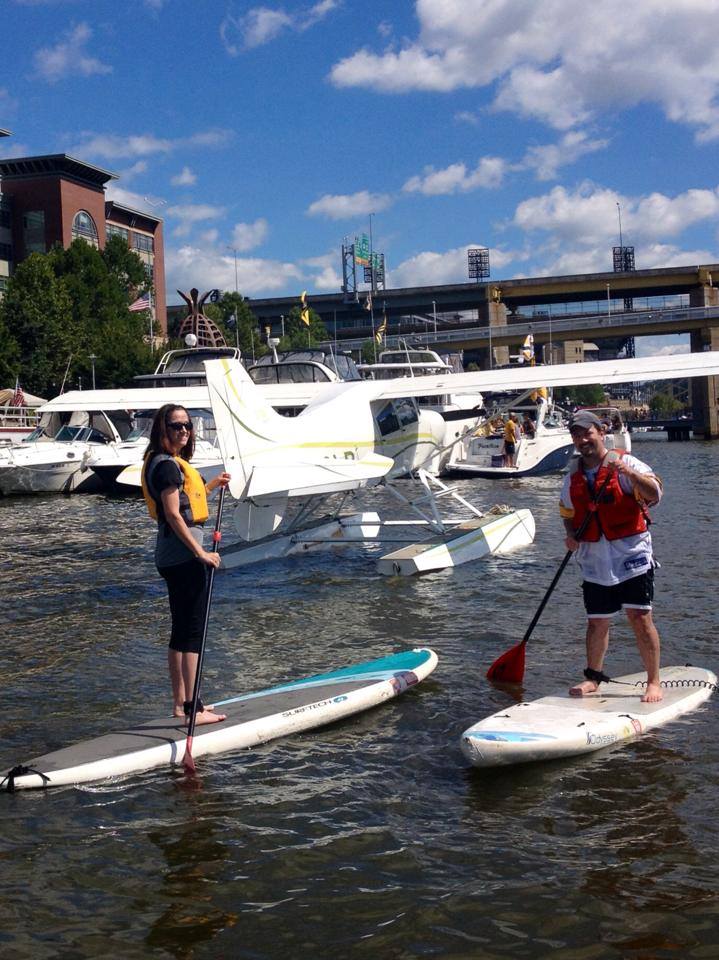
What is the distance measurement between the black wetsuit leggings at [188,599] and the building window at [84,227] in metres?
89.3

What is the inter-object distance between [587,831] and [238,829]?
1.91 meters

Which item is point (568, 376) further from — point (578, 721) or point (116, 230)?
point (116, 230)

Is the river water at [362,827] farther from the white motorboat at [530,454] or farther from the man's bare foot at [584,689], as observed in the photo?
the white motorboat at [530,454]

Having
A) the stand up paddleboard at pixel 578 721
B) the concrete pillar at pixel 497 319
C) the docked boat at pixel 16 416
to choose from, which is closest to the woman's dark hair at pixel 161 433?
the stand up paddleboard at pixel 578 721

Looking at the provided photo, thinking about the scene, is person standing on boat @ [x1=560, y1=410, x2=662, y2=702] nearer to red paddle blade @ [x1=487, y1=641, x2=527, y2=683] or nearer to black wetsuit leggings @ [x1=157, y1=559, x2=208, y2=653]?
red paddle blade @ [x1=487, y1=641, x2=527, y2=683]

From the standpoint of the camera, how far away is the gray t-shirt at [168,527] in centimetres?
646

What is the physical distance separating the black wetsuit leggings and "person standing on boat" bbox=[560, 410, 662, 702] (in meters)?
2.62

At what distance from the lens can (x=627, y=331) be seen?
8462cm

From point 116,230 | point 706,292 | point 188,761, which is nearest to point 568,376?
point 188,761

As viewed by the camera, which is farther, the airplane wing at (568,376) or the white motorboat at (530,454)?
the white motorboat at (530,454)

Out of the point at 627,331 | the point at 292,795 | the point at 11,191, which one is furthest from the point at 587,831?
the point at 11,191

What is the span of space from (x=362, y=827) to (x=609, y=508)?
2.78 metres

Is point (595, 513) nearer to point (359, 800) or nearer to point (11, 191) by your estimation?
point (359, 800)

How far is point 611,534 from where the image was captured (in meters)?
6.83
